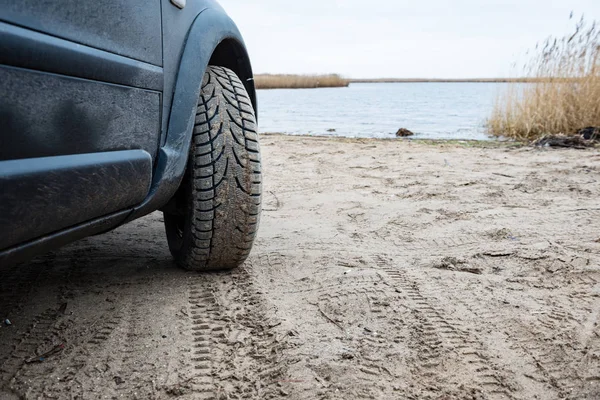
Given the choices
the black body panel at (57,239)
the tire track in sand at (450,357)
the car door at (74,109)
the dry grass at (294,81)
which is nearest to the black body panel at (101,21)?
the car door at (74,109)

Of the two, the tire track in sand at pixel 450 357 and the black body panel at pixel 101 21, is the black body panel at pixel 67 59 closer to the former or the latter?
the black body panel at pixel 101 21

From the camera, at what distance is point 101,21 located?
1.37m

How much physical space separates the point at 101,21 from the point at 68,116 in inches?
11.2

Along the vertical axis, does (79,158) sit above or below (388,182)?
above

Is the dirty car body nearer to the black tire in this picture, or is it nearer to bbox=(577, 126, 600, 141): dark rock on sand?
the black tire

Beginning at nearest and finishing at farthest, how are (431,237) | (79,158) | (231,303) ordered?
(79,158), (231,303), (431,237)

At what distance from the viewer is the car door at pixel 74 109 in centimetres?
110

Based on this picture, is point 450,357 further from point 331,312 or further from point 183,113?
point 183,113

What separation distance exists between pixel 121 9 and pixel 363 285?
1277 mm

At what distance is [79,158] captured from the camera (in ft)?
4.27

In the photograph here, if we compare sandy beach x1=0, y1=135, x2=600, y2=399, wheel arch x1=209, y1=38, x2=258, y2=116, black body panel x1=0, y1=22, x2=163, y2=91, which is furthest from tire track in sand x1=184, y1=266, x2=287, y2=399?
wheel arch x1=209, y1=38, x2=258, y2=116

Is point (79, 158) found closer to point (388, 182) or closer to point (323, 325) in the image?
point (323, 325)

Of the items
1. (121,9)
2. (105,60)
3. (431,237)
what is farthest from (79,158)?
(431,237)

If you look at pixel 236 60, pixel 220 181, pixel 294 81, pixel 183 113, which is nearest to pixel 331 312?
pixel 220 181
